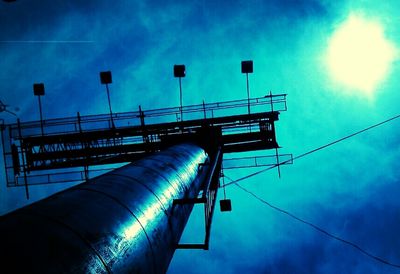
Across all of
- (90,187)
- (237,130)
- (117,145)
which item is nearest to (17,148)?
(117,145)

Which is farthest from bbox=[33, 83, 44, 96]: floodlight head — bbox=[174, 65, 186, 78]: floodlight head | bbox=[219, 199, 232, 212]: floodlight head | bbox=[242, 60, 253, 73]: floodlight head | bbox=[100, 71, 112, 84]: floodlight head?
bbox=[219, 199, 232, 212]: floodlight head

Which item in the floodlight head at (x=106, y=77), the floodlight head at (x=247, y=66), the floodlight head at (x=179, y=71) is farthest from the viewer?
the floodlight head at (x=179, y=71)

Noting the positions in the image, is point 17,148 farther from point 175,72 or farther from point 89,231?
point 89,231

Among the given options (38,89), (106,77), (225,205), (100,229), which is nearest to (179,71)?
(106,77)

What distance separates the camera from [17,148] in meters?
15.1

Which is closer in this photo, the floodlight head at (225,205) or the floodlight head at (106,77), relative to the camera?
the floodlight head at (106,77)

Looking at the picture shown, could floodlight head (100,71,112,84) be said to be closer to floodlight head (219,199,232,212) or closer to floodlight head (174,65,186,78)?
floodlight head (174,65,186,78)

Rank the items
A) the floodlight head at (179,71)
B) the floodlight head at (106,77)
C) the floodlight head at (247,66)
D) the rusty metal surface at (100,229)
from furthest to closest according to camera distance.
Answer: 1. the floodlight head at (179,71)
2. the floodlight head at (247,66)
3. the floodlight head at (106,77)
4. the rusty metal surface at (100,229)

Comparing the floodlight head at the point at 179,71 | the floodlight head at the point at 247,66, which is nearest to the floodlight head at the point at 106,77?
the floodlight head at the point at 179,71

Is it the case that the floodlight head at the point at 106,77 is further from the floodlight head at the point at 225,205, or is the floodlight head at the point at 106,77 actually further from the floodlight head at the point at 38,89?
the floodlight head at the point at 225,205

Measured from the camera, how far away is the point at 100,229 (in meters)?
3.19

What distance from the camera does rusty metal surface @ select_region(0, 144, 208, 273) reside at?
247 cm

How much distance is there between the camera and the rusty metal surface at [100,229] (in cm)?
247

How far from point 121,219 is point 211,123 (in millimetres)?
11432
